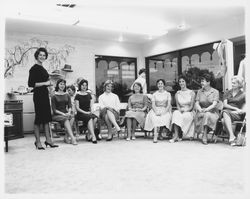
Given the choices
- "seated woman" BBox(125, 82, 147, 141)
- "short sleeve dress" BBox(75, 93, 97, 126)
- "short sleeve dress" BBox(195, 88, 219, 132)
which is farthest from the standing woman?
"short sleeve dress" BBox(195, 88, 219, 132)

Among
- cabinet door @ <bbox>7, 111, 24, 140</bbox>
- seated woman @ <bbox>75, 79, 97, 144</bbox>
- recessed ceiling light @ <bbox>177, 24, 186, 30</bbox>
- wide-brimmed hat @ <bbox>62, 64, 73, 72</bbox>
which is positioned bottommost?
cabinet door @ <bbox>7, 111, 24, 140</bbox>

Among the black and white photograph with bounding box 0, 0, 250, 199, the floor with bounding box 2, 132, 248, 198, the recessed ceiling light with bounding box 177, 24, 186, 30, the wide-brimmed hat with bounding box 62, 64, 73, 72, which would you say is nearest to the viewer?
the floor with bounding box 2, 132, 248, 198

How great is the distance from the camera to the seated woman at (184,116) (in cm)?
518

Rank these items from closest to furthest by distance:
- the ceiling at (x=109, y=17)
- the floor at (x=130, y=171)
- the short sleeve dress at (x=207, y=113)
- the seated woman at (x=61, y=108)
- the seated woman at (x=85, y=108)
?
the floor at (x=130, y=171) → the short sleeve dress at (x=207, y=113) → the seated woman at (x=61, y=108) → the seated woman at (x=85, y=108) → the ceiling at (x=109, y=17)

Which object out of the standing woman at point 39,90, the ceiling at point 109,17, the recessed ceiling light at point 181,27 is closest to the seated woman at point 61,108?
the standing woman at point 39,90

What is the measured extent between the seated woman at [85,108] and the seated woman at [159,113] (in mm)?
1041

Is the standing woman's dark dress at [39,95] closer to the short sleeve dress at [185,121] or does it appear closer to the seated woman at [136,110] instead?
the seated woman at [136,110]

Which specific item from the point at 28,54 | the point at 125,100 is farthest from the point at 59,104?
the point at 125,100

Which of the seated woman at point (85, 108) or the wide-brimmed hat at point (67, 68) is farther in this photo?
the wide-brimmed hat at point (67, 68)

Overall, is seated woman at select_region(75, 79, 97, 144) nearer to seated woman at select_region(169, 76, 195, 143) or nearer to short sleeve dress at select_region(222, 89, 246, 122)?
seated woman at select_region(169, 76, 195, 143)

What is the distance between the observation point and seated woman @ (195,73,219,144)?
4.86 m

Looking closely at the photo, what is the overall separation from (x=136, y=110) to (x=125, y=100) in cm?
371

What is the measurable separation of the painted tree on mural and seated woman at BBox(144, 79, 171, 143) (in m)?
3.67

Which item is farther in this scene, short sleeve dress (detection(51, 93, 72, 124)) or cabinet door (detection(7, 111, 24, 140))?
cabinet door (detection(7, 111, 24, 140))
